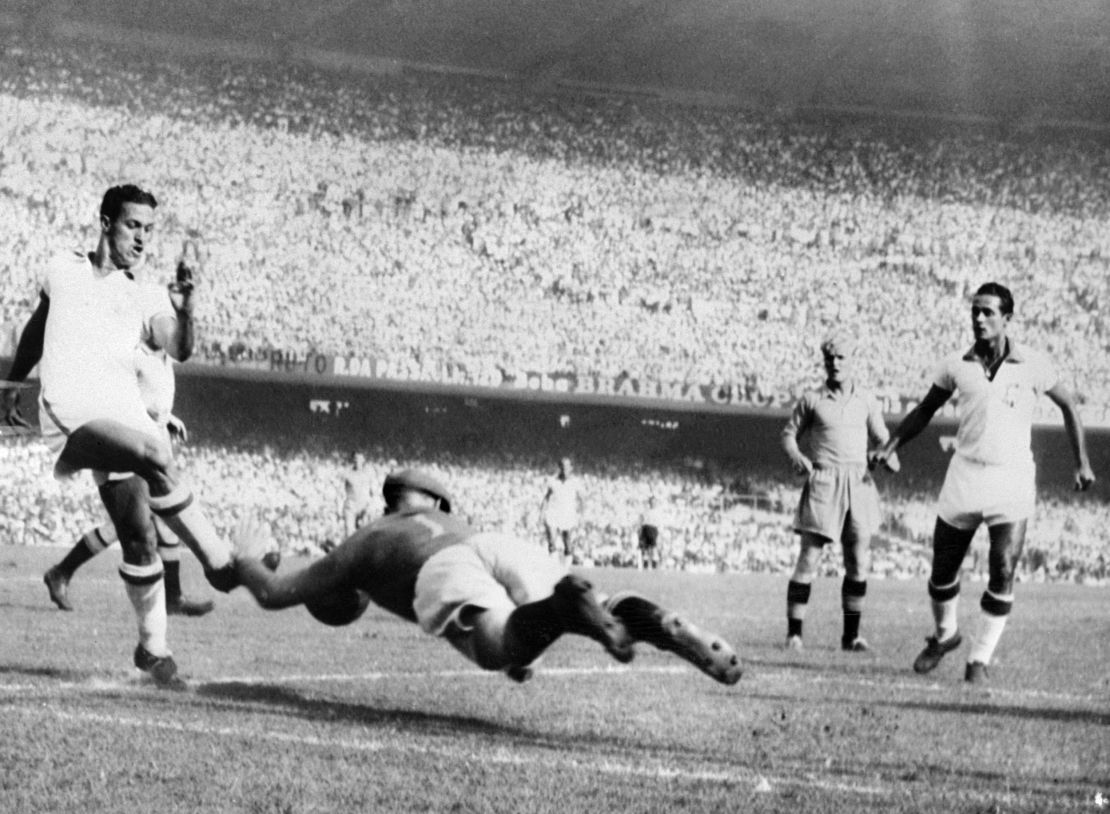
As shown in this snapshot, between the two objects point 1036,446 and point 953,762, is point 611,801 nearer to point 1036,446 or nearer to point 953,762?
point 953,762

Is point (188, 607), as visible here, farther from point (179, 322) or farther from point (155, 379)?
point (179, 322)

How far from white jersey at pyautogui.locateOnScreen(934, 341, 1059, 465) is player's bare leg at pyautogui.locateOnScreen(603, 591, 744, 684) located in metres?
1.86

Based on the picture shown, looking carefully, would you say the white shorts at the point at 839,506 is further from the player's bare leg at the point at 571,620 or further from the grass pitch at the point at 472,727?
the player's bare leg at the point at 571,620

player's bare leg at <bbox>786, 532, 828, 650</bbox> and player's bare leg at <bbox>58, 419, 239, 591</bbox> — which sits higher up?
player's bare leg at <bbox>58, 419, 239, 591</bbox>

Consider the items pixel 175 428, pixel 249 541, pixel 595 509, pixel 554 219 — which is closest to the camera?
pixel 249 541

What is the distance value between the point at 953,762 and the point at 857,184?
313 cm

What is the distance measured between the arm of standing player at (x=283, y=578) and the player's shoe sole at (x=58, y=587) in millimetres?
827

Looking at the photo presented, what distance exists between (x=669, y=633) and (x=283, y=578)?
1.44m

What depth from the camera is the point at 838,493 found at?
216 inches

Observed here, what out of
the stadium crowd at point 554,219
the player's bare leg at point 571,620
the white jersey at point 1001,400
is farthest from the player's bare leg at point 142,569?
the white jersey at point 1001,400

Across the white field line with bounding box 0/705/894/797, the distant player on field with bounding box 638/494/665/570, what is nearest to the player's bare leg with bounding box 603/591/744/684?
the white field line with bounding box 0/705/894/797

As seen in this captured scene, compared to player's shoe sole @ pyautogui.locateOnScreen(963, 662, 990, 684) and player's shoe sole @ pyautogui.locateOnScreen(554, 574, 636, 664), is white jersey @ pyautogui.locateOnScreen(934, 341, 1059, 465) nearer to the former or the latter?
player's shoe sole @ pyautogui.locateOnScreen(963, 662, 990, 684)

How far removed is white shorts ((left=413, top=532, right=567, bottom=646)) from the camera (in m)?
3.83

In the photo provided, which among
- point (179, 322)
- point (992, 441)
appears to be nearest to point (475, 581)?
point (179, 322)
